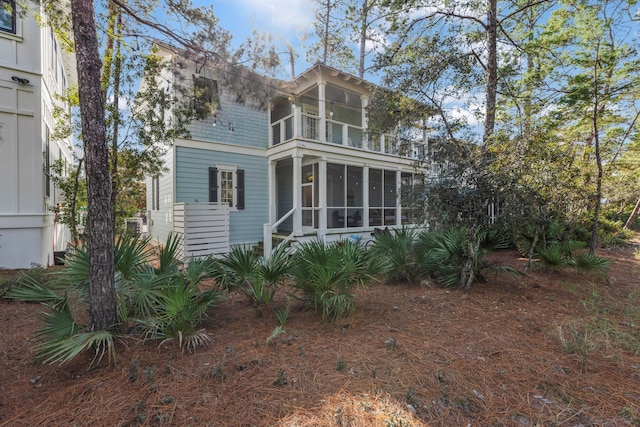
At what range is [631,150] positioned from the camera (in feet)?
32.3

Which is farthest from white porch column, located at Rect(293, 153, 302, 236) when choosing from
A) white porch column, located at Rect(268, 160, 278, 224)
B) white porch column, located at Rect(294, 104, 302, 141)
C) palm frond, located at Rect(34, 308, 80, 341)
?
palm frond, located at Rect(34, 308, 80, 341)

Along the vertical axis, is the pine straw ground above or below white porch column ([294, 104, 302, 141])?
below

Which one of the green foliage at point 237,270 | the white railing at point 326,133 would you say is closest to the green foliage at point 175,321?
the green foliage at point 237,270

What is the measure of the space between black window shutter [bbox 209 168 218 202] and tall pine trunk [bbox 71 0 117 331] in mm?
7268

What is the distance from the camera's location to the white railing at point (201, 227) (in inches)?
335

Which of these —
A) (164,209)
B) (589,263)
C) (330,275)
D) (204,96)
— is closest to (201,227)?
(164,209)

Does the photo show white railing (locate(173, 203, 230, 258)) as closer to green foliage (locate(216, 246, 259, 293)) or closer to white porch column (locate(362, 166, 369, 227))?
green foliage (locate(216, 246, 259, 293))

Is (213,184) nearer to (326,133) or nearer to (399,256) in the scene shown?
(326,133)

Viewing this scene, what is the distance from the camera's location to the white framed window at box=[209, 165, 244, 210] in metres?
10.1

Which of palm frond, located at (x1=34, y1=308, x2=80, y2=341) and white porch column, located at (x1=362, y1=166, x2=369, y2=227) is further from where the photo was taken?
white porch column, located at (x1=362, y1=166, x2=369, y2=227)

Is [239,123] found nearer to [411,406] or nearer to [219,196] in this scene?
[219,196]

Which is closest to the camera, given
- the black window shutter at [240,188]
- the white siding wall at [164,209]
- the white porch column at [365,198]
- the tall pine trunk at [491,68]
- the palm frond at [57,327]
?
the palm frond at [57,327]

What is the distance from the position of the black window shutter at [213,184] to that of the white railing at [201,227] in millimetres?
1121

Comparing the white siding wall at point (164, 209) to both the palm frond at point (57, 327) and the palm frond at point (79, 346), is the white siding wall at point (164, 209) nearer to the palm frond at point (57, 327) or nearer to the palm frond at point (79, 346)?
the palm frond at point (57, 327)
